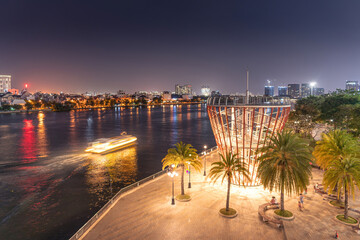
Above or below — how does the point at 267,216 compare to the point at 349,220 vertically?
above

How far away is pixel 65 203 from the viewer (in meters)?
26.4

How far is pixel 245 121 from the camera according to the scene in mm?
23234

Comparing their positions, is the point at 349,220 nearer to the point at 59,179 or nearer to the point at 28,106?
the point at 59,179

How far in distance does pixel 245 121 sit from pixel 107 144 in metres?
34.1

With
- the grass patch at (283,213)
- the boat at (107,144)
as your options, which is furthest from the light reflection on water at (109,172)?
the grass patch at (283,213)

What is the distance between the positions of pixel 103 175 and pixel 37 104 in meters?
187

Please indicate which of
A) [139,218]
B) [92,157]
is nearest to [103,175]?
[92,157]

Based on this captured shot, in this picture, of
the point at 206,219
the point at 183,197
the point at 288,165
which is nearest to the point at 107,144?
the point at 183,197

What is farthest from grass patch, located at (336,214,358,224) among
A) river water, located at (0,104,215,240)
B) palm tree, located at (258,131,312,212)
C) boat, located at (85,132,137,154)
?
boat, located at (85,132,137,154)

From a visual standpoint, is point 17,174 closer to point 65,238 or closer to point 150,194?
point 65,238

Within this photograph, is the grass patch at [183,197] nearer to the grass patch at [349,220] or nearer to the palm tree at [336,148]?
the grass patch at [349,220]

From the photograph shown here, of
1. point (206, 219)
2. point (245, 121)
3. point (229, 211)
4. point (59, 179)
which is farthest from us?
point (59, 179)

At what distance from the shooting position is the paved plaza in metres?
15.7

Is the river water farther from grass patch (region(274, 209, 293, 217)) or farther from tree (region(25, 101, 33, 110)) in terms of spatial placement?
tree (region(25, 101, 33, 110))
